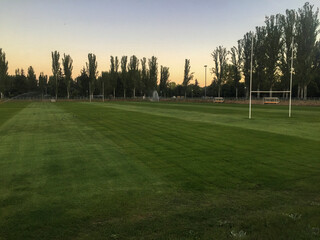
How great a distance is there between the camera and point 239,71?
8706cm

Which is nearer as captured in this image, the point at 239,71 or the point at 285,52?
the point at 285,52

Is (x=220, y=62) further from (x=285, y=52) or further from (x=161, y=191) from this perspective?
(x=161, y=191)

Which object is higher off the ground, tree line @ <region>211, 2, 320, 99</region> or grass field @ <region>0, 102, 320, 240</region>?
tree line @ <region>211, 2, 320, 99</region>

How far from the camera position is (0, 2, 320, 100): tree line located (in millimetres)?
61875

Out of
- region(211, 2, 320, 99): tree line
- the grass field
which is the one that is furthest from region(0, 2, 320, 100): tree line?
the grass field

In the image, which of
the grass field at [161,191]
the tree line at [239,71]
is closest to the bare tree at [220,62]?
the tree line at [239,71]

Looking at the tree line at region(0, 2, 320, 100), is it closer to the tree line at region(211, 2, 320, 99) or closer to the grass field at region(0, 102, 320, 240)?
the tree line at region(211, 2, 320, 99)

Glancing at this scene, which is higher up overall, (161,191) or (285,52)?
(285,52)

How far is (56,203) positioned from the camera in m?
5.50

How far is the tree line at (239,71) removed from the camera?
6188 cm

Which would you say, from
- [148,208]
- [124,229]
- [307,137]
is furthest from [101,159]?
[307,137]

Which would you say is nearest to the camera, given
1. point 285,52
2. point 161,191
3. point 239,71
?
point 161,191

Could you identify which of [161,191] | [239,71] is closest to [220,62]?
[239,71]

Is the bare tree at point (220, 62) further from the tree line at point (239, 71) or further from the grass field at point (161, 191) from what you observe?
the grass field at point (161, 191)
